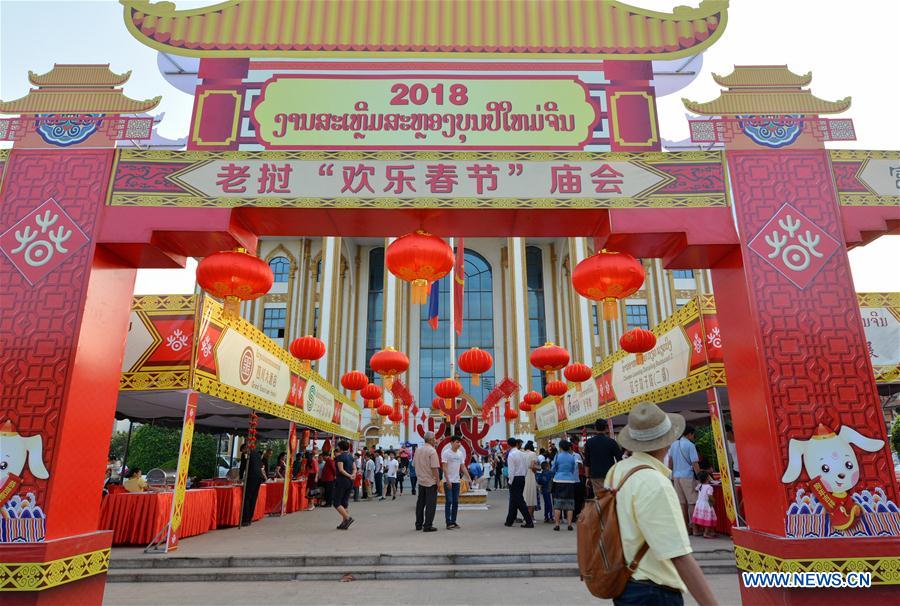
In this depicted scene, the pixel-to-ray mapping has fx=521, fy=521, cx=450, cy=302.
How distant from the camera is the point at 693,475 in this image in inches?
320

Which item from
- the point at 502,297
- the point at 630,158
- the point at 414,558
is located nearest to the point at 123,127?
the point at 630,158

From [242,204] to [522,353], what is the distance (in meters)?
21.5

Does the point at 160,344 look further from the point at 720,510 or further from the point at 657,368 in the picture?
the point at 720,510

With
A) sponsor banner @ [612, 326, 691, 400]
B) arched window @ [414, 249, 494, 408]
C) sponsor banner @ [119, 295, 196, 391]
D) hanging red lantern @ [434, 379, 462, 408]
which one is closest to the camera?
sponsor banner @ [119, 295, 196, 391]

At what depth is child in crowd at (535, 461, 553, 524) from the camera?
377 inches

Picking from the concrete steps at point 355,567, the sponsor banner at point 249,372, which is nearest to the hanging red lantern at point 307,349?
the sponsor banner at point 249,372

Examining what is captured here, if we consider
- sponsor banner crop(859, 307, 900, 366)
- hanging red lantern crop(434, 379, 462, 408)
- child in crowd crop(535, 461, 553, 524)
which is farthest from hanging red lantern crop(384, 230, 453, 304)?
hanging red lantern crop(434, 379, 462, 408)

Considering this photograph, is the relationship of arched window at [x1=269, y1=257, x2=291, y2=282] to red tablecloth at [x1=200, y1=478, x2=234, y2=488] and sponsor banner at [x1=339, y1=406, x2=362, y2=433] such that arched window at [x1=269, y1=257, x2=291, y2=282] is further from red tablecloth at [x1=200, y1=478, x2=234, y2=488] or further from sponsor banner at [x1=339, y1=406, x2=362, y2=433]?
red tablecloth at [x1=200, y1=478, x2=234, y2=488]

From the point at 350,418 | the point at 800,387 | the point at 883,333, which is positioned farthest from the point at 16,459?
the point at 350,418

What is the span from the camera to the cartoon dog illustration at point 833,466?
3.50 m

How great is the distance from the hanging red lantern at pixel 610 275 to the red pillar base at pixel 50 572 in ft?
13.4

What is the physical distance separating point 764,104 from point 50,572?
6.37 meters

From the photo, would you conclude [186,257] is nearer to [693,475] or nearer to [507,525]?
[507,525]

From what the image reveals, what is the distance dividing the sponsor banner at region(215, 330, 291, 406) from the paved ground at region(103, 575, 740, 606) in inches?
140
